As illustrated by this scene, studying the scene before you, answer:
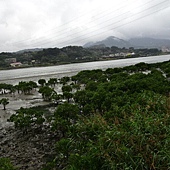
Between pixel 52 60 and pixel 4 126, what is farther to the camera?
pixel 52 60

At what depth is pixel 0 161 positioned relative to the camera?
A: 20.5 ft

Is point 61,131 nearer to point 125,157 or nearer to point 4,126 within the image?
point 4,126

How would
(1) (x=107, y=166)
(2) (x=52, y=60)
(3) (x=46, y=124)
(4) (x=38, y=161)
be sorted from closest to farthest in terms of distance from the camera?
(1) (x=107, y=166) < (4) (x=38, y=161) < (3) (x=46, y=124) < (2) (x=52, y=60)

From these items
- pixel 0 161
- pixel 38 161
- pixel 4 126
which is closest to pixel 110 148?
pixel 0 161

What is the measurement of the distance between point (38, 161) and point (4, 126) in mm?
6932

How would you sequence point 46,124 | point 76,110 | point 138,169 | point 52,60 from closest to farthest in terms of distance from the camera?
point 138,169 → point 76,110 → point 46,124 → point 52,60

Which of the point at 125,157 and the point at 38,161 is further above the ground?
the point at 125,157

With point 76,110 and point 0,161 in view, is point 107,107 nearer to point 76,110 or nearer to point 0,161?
point 76,110

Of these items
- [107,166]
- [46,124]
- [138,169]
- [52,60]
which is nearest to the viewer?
[138,169]

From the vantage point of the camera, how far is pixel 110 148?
6.14 m

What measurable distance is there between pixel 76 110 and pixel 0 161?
7.50 meters

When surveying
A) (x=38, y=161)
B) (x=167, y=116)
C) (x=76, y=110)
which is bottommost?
(x=38, y=161)

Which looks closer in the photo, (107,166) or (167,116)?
(107,166)

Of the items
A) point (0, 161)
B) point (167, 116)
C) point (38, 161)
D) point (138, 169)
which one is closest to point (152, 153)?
point (138, 169)
